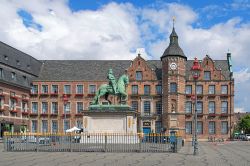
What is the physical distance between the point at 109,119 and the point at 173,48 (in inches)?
1469

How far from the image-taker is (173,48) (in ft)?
244

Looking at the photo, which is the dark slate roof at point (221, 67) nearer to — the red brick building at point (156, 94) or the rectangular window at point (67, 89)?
the red brick building at point (156, 94)

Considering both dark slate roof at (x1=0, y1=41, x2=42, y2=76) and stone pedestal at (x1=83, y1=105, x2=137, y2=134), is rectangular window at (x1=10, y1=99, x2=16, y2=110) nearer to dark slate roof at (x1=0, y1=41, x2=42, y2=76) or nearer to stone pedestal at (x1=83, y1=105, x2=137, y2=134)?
dark slate roof at (x1=0, y1=41, x2=42, y2=76)

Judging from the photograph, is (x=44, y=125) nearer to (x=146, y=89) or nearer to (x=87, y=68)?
(x=87, y=68)

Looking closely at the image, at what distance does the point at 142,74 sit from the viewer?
255ft

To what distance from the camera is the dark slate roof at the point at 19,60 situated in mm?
69806

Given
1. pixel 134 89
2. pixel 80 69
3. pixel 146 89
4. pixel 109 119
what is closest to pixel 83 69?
pixel 80 69

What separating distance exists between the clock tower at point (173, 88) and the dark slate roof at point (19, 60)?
23236 millimetres

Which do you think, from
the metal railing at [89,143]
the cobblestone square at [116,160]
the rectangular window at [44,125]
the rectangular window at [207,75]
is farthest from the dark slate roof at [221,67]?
the cobblestone square at [116,160]

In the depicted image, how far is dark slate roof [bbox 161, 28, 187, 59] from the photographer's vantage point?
7375 centimetres

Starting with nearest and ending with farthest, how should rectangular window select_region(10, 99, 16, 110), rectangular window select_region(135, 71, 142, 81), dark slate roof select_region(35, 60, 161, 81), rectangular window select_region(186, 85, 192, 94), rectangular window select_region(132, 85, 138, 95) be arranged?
1. rectangular window select_region(10, 99, 16, 110)
2. rectangular window select_region(186, 85, 192, 94)
3. rectangular window select_region(132, 85, 138, 95)
4. rectangular window select_region(135, 71, 142, 81)
5. dark slate roof select_region(35, 60, 161, 81)

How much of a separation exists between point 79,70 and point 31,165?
60799 millimetres

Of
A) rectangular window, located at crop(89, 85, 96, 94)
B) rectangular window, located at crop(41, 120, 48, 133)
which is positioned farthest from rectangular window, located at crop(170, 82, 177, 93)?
rectangular window, located at crop(41, 120, 48, 133)

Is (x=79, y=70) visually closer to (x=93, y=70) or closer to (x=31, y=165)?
(x=93, y=70)
